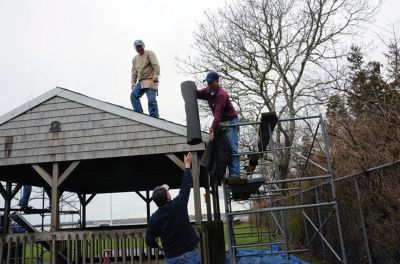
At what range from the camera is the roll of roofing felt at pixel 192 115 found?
515cm

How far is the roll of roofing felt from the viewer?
203 inches

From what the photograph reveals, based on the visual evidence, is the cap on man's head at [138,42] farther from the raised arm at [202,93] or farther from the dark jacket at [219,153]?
the dark jacket at [219,153]

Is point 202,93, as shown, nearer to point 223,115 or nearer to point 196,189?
point 223,115

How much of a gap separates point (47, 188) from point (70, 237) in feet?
18.3

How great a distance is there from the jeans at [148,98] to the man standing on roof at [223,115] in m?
3.36

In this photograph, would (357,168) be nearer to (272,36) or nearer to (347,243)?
(347,243)

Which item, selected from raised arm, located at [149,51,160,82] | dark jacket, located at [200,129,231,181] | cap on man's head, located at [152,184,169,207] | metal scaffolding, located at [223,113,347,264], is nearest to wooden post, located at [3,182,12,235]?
raised arm, located at [149,51,160,82]

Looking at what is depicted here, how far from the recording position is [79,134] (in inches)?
326

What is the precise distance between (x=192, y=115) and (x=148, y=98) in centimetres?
401

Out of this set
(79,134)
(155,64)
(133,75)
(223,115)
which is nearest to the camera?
(223,115)

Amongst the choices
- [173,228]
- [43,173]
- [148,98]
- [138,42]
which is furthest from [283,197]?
[173,228]

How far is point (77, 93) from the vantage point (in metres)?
8.55

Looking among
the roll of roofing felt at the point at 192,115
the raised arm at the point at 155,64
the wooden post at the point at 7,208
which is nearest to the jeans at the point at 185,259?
the roll of roofing felt at the point at 192,115

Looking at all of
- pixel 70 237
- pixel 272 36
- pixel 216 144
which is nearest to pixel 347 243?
pixel 216 144
